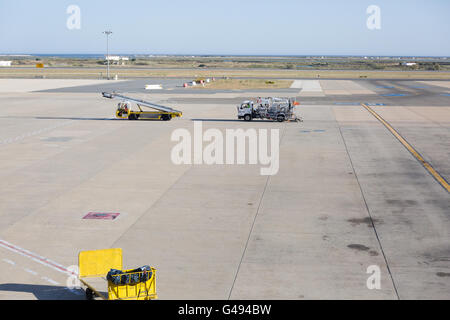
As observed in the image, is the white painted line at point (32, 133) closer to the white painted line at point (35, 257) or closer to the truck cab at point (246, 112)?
the truck cab at point (246, 112)

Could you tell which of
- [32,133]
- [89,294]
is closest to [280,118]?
[32,133]

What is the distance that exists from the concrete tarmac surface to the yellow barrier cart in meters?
0.56

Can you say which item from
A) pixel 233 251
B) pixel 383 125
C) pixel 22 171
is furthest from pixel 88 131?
pixel 233 251

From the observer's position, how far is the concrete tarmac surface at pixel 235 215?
14.4m

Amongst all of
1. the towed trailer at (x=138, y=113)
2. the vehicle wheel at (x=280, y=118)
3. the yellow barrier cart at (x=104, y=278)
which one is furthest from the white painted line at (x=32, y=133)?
the yellow barrier cart at (x=104, y=278)

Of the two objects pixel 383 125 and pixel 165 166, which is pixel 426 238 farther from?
pixel 383 125

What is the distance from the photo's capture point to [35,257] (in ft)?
52.6

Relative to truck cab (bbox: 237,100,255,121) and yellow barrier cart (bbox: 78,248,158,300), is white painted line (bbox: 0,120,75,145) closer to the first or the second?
truck cab (bbox: 237,100,255,121)

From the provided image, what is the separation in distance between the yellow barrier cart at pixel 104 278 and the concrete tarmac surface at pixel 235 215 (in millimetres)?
562

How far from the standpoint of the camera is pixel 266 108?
47875 millimetres

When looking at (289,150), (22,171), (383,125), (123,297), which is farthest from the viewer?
(383,125)

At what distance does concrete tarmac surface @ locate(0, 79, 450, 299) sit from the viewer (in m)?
14.4

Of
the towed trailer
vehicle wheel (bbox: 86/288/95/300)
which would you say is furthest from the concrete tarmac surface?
the towed trailer
